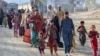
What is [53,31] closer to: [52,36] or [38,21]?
[52,36]

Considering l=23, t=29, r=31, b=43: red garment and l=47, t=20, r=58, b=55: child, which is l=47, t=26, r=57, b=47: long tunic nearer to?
l=47, t=20, r=58, b=55: child

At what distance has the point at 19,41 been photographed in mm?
21766

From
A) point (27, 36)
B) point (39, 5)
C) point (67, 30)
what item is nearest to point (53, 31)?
point (67, 30)

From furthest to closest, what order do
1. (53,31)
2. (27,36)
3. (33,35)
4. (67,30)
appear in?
(27,36)
(33,35)
(53,31)
(67,30)

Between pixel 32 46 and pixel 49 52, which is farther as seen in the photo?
pixel 32 46

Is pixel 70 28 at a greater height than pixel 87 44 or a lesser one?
greater

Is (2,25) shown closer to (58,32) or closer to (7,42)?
(7,42)

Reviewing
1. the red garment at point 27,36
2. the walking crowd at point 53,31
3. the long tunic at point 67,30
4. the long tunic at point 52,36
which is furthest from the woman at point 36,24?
the long tunic at point 67,30

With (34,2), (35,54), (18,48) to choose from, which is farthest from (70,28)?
(34,2)

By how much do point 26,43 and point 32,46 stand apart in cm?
175

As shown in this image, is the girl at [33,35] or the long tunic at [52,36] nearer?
the long tunic at [52,36]

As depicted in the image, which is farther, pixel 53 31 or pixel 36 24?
pixel 36 24

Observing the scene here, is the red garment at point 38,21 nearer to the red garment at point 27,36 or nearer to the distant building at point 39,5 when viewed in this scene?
the red garment at point 27,36

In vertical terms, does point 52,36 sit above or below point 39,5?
below
